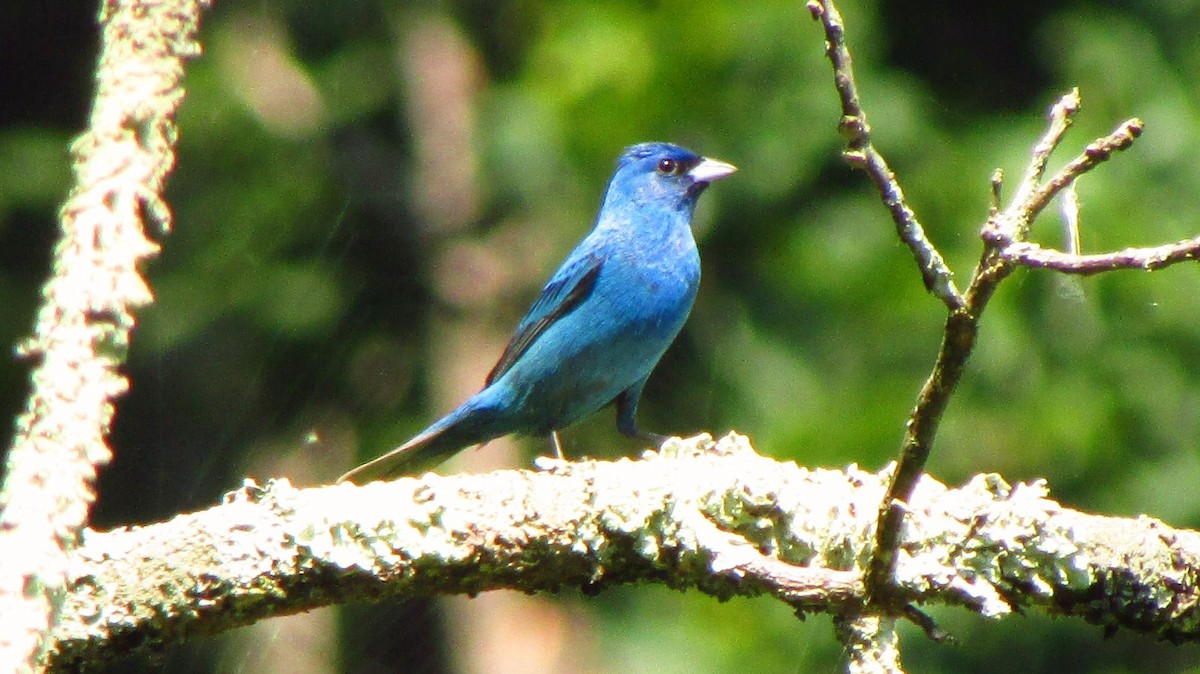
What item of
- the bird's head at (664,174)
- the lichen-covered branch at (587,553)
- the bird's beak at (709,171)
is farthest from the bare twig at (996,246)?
the bird's beak at (709,171)

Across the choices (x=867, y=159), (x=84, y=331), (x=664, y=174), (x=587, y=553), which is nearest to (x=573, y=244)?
(x=664, y=174)

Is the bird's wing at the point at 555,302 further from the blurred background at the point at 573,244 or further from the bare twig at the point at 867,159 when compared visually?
the bare twig at the point at 867,159

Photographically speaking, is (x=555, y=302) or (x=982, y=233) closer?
(x=982, y=233)

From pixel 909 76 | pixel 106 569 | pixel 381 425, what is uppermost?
pixel 909 76

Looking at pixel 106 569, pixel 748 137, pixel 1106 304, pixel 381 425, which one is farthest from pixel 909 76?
pixel 106 569

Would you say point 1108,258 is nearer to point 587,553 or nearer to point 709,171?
point 587,553

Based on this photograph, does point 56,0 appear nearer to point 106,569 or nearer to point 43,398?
point 106,569
